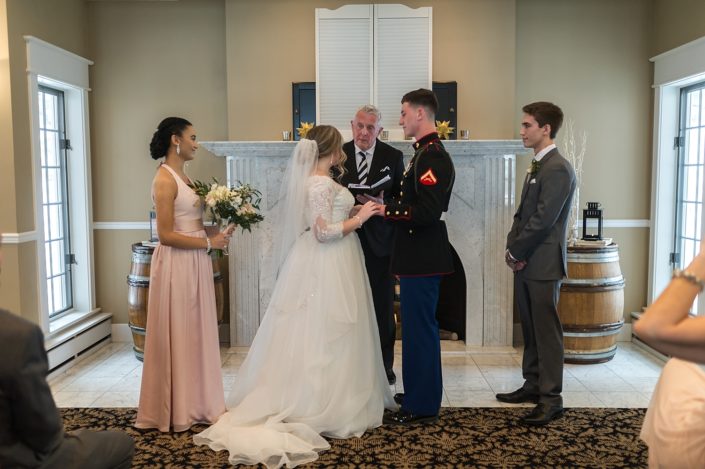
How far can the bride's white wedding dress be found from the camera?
3422 mm

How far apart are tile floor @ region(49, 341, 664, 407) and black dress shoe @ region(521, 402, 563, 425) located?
0.33 meters

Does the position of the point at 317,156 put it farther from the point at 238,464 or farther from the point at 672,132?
the point at 672,132

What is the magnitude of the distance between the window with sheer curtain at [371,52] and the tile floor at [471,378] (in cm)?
213

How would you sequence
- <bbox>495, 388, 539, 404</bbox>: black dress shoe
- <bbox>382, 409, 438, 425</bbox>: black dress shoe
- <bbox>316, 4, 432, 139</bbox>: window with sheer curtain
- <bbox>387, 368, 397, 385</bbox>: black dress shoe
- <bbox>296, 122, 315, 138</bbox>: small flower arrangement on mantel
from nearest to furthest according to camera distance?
<bbox>382, 409, 438, 425</bbox>: black dress shoe < <bbox>495, 388, 539, 404</bbox>: black dress shoe < <bbox>387, 368, 397, 385</bbox>: black dress shoe < <bbox>296, 122, 315, 138</bbox>: small flower arrangement on mantel < <bbox>316, 4, 432, 139</bbox>: window with sheer curtain

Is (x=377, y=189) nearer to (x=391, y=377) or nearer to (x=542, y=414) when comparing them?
(x=391, y=377)

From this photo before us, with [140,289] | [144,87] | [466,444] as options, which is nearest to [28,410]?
[466,444]

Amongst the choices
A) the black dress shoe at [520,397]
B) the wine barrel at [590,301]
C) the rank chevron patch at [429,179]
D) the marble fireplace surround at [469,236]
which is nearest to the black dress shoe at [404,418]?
the black dress shoe at [520,397]

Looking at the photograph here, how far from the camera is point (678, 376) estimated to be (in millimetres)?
2018

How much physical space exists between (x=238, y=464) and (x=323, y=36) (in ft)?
11.5

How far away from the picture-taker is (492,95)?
17.7 ft

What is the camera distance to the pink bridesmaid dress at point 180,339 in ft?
11.7

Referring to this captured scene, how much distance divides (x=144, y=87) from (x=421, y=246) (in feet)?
10.9

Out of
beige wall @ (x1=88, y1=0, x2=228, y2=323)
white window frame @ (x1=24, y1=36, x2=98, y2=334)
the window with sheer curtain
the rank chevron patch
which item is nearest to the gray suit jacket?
the rank chevron patch

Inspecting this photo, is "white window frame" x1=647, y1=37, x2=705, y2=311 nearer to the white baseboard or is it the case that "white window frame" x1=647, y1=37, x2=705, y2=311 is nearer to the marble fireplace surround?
the white baseboard
